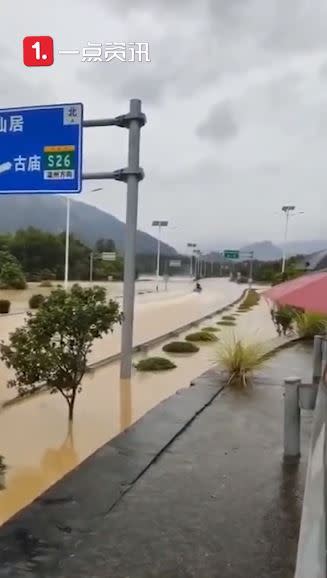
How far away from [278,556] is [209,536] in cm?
44

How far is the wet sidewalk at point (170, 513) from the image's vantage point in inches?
119

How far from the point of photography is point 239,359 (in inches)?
334

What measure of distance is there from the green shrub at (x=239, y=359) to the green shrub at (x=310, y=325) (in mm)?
5467

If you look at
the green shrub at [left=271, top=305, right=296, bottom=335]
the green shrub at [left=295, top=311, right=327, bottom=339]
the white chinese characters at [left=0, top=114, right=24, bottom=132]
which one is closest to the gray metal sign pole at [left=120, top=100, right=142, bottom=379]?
the white chinese characters at [left=0, top=114, right=24, bottom=132]

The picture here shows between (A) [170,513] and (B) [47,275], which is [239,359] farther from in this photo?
(B) [47,275]

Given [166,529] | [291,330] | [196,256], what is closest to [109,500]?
[166,529]

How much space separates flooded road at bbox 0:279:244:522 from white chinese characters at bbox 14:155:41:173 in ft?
11.8

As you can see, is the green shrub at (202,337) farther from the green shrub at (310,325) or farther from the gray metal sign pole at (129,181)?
the gray metal sign pole at (129,181)

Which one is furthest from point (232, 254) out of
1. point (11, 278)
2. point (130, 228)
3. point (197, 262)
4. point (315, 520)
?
point (315, 520)

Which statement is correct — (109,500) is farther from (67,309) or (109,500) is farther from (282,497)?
(67,309)

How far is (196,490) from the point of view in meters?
4.07

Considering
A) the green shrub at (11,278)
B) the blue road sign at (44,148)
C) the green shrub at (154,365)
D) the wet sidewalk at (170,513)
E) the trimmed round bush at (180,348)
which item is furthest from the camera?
the green shrub at (11,278)

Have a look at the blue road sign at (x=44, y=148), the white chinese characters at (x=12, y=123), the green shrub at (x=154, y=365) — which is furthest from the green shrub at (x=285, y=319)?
the white chinese characters at (x=12, y=123)

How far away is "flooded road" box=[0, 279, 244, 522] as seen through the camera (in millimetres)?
5109
